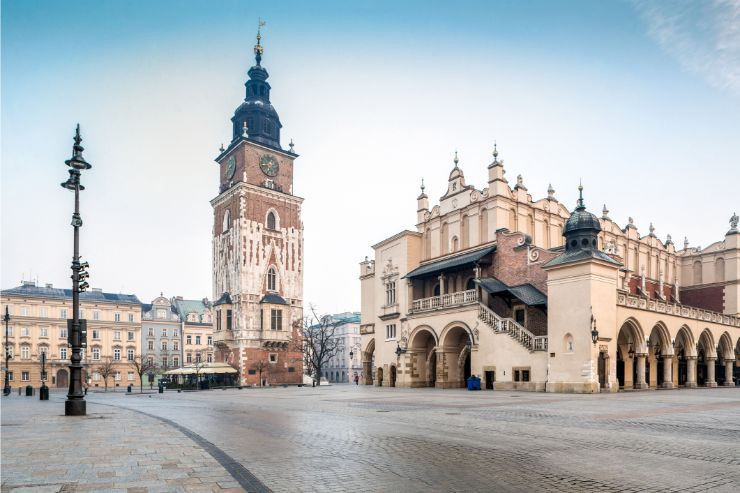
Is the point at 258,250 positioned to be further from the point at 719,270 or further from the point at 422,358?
the point at 719,270

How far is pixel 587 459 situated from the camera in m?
9.63

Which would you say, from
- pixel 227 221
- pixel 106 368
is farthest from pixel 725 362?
pixel 106 368

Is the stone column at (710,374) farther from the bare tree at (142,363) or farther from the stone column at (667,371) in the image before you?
the bare tree at (142,363)

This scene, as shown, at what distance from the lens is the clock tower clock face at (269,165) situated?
7155 cm

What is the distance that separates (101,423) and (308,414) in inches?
244

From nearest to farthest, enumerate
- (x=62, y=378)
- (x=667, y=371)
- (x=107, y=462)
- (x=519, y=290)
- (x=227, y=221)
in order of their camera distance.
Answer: (x=107, y=462)
(x=519, y=290)
(x=667, y=371)
(x=227, y=221)
(x=62, y=378)

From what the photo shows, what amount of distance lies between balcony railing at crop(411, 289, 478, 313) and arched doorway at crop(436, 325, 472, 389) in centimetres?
191

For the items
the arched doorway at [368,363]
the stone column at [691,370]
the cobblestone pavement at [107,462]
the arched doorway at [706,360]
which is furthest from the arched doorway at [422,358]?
the cobblestone pavement at [107,462]

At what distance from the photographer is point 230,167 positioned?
238 ft

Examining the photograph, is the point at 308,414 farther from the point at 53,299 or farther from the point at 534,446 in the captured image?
the point at 53,299

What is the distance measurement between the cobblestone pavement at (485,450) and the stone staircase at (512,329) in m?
17.2

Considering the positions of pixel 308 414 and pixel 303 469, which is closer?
pixel 303 469

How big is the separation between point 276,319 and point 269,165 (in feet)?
60.8

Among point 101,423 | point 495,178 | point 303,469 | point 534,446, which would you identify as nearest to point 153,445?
point 303,469
